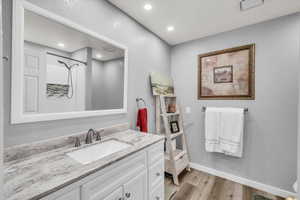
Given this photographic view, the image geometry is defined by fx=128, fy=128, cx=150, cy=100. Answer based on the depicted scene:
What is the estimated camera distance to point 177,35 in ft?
7.38

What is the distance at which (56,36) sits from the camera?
43.7 inches

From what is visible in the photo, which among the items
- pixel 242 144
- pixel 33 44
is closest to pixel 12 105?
pixel 33 44

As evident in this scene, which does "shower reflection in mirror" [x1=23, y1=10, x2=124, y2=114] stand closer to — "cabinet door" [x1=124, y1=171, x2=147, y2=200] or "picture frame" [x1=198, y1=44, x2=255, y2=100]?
"cabinet door" [x1=124, y1=171, x2=147, y2=200]

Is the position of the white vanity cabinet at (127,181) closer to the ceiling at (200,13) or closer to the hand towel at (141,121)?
the hand towel at (141,121)

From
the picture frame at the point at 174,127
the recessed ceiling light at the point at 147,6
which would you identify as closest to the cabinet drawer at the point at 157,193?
the picture frame at the point at 174,127

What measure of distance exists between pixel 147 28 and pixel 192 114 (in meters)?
1.69

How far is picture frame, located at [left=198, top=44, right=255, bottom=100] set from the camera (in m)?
1.91

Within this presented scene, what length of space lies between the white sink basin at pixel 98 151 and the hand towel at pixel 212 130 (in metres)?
1.49

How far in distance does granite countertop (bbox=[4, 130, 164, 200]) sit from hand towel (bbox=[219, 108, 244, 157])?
5.18ft

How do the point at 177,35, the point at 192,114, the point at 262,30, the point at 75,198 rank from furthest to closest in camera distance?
the point at 192,114
the point at 177,35
the point at 262,30
the point at 75,198

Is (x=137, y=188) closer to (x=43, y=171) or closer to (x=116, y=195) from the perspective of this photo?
(x=116, y=195)

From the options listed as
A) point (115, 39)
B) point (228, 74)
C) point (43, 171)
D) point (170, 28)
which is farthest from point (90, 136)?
point (228, 74)

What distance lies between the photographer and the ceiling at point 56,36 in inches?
38.3

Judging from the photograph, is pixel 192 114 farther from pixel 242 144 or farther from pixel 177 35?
pixel 177 35
